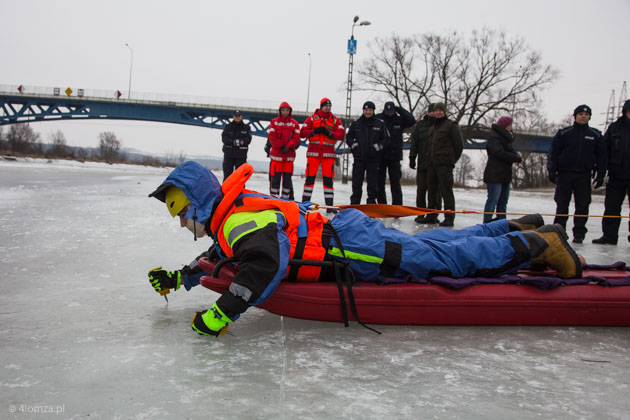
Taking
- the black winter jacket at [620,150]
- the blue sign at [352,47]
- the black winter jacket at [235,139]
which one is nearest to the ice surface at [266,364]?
the black winter jacket at [620,150]

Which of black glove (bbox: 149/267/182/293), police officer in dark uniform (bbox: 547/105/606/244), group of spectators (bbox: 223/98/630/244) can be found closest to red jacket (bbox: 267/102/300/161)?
group of spectators (bbox: 223/98/630/244)

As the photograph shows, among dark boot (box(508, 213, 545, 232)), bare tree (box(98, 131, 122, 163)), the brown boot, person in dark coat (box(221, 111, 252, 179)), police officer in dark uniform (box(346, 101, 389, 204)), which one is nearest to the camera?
the brown boot

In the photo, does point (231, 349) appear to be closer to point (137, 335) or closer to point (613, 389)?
point (137, 335)

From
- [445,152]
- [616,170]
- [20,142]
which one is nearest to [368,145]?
[445,152]

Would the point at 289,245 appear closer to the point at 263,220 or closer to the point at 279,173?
the point at 263,220

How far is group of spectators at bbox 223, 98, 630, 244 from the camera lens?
202 inches

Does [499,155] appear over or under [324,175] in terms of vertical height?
over

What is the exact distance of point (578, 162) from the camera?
5133mm

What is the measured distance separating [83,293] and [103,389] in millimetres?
1238

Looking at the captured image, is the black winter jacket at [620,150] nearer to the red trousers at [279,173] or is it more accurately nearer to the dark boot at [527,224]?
the dark boot at [527,224]

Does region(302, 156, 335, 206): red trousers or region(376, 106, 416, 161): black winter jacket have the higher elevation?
region(376, 106, 416, 161): black winter jacket

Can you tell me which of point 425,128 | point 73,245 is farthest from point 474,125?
point 73,245

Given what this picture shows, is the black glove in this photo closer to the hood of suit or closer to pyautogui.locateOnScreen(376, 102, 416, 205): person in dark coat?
the hood of suit

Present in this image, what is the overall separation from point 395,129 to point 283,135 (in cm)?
180
